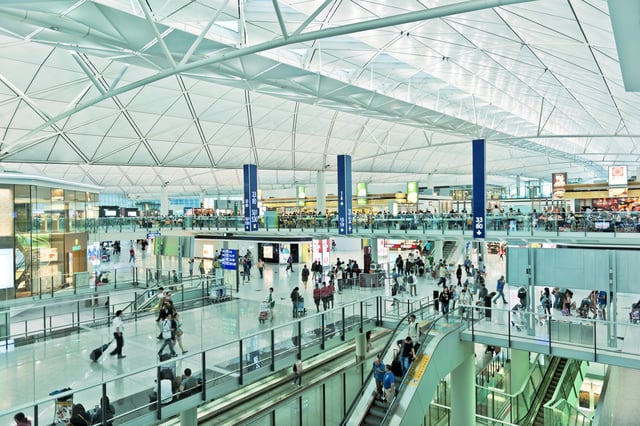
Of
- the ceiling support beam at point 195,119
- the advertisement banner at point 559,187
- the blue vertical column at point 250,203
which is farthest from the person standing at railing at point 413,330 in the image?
the advertisement banner at point 559,187

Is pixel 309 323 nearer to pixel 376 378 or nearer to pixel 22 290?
pixel 376 378

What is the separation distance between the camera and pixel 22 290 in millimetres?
19359

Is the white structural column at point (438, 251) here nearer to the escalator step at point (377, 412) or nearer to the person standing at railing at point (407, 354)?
the person standing at railing at point (407, 354)

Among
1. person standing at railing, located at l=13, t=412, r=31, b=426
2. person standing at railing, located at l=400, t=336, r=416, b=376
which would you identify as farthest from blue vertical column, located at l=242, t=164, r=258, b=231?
person standing at railing, located at l=13, t=412, r=31, b=426

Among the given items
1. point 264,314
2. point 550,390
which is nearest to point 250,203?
point 264,314

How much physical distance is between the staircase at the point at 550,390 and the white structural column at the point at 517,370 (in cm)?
125

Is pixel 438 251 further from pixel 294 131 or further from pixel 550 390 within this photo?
pixel 294 131

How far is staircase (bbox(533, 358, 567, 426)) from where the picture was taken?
815 inches

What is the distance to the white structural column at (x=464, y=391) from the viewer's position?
54.6ft

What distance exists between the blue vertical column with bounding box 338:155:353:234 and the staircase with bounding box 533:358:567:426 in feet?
50.1

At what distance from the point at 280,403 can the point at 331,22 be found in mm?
14873

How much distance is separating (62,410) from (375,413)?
27.4 feet

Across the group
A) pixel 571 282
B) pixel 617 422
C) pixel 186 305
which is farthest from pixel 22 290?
pixel 617 422

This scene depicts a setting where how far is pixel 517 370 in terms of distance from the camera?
22406mm
